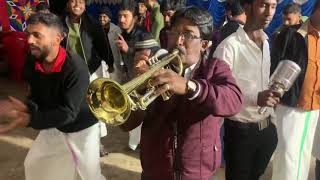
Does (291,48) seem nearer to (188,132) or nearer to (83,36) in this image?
(188,132)

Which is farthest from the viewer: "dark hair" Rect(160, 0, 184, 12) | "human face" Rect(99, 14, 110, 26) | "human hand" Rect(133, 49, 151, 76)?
"dark hair" Rect(160, 0, 184, 12)

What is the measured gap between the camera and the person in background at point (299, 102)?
3188 millimetres

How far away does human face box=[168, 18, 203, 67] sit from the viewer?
6.80 feet

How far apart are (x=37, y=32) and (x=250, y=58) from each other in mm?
1531

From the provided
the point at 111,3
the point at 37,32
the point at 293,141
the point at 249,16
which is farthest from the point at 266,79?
the point at 111,3

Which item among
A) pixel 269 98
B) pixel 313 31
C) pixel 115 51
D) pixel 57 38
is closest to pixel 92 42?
pixel 115 51

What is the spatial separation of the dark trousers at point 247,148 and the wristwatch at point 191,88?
4.01ft

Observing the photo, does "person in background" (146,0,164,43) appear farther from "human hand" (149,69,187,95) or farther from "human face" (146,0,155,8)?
"human hand" (149,69,187,95)

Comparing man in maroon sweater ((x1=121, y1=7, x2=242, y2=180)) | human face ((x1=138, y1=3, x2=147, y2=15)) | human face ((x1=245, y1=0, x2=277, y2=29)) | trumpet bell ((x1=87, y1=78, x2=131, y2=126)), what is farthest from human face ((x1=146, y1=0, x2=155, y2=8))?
trumpet bell ((x1=87, y1=78, x2=131, y2=126))

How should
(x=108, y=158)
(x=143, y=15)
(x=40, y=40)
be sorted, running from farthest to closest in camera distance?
(x=143, y=15) → (x=108, y=158) → (x=40, y=40)

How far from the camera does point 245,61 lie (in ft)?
9.34

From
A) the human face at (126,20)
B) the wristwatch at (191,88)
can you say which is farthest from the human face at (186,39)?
the human face at (126,20)

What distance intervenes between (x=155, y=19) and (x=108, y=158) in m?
2.67

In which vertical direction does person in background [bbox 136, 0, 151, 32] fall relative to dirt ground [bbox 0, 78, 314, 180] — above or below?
above
